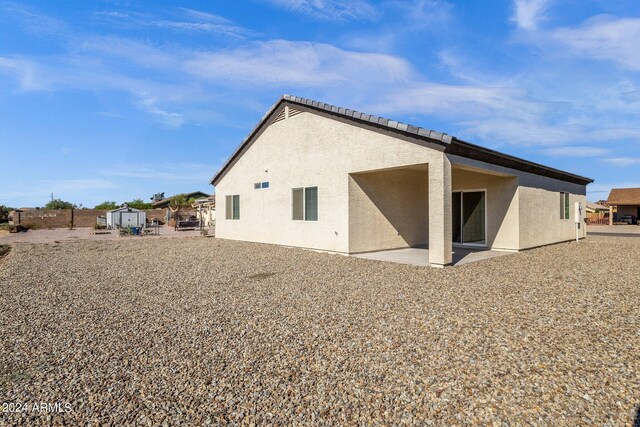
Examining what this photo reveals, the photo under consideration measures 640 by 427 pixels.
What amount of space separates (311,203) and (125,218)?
24.5 meters

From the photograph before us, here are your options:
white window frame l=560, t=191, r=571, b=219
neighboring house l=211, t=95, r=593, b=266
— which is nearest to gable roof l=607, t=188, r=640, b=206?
white window frame l=560, t=191, r=571, b=219

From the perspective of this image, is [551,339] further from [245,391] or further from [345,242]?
[345,242]

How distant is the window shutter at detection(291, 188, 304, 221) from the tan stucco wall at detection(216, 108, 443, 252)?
0.72ft

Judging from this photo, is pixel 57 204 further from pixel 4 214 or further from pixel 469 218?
pixel 469 218

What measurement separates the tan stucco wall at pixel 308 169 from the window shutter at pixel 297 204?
0.72ft

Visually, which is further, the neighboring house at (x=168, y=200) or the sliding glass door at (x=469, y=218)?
the neighboring house at (x=168, y=200)

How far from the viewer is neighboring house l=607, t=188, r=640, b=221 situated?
115ft

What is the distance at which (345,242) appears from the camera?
35.9 ft

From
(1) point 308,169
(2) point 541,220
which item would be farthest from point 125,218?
(2) point 541,220

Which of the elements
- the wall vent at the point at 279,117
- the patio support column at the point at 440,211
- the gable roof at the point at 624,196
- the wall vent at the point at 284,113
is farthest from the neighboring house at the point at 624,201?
the wall vent at the point at 279,117

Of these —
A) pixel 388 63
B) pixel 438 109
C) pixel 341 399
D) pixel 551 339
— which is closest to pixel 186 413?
pixel 341 399

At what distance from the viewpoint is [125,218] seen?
97.9 ft

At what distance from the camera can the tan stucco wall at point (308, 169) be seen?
10062mm

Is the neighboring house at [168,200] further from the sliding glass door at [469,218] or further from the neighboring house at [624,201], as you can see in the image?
the neighboring house at [624,201]
